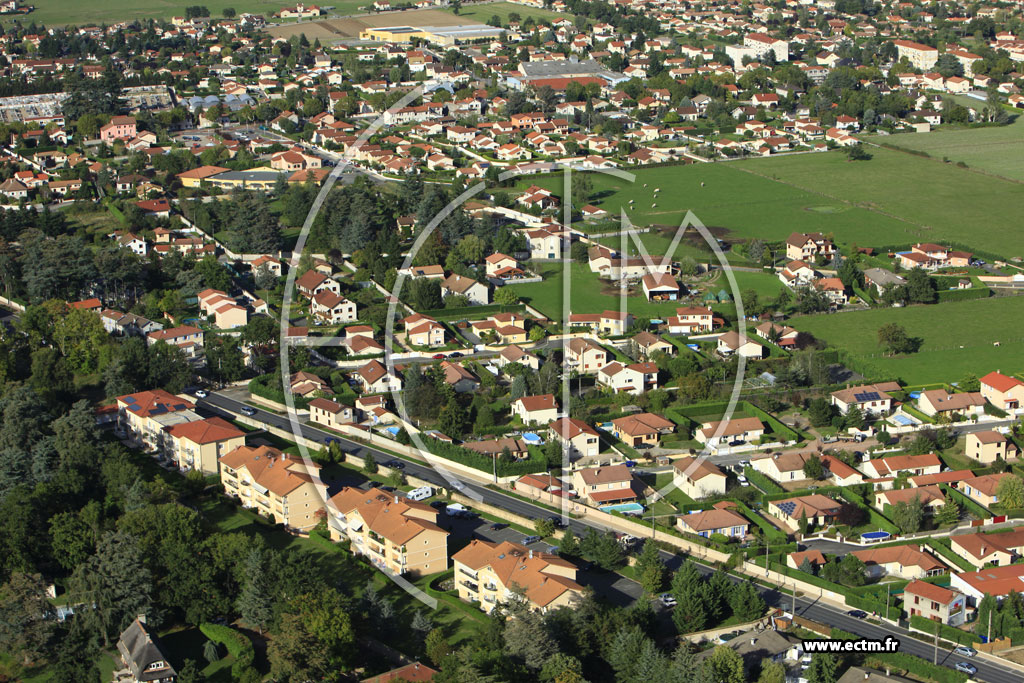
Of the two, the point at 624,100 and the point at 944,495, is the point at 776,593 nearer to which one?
the point at 944,495

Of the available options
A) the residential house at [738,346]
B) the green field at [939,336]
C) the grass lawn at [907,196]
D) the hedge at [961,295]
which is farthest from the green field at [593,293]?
the grass lawn at [907,196]

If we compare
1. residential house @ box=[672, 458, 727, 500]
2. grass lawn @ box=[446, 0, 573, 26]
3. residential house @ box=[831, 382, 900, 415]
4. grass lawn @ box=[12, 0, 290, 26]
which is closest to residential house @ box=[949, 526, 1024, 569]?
residential house @ box=[672, 458, 727, 500]

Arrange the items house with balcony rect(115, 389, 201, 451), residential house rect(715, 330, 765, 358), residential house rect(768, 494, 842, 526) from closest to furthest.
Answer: residential house rect(768, 494, 842, 526) < house with balcony rect(115, 389, 201, 451) < residential house rect(715, 330, 765, 358)

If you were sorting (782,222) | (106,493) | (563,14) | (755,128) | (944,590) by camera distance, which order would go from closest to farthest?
(944,590) < (106,493) < (782,222) < (755,128) < (563,14)

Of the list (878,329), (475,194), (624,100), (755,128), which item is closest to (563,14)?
(624,100)

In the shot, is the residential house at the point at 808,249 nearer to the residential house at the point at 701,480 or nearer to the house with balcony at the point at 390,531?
the residential house at the point at 701,480

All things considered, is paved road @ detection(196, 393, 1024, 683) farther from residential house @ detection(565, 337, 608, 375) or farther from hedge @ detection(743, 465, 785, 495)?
residential house @ detection(565, 337, 608, 375)
